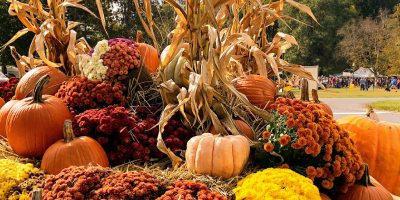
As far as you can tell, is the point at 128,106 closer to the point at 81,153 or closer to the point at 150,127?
the point at 150,127

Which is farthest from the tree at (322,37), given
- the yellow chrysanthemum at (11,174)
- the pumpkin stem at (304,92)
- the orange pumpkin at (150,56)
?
the yellow chrysanthemum at (11,174)

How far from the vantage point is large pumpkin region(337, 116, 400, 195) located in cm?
322

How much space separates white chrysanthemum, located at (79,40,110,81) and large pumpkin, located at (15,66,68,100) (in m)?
0.38

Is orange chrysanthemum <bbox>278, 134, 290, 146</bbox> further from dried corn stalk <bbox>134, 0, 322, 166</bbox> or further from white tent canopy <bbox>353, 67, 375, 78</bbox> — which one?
white tent canopy <bbox>353, 67, 375, 78</bbox>

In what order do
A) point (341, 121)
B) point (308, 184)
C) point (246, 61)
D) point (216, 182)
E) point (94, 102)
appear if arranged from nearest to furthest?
point (308, 184), point (216, 182), point (94, 102), point (341, 121), point (246, 61)

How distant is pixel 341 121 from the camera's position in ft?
11.3

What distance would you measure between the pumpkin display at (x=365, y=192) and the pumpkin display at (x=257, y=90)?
765mm

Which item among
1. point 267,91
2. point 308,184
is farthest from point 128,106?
point 308,184

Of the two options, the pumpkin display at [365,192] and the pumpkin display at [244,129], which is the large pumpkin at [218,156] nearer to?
the pumpkin display at [244,129]

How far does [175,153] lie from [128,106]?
25.0 inches

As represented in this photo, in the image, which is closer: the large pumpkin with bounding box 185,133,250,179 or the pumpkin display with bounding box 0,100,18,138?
the large pumpkin with bounding box 185,133,250,179

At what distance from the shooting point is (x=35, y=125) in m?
2.81

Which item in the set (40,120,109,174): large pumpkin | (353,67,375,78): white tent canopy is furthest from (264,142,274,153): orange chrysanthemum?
(353,67,375,78): white tent canopy

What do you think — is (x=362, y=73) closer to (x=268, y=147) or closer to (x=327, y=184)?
(x=327, y=184)
